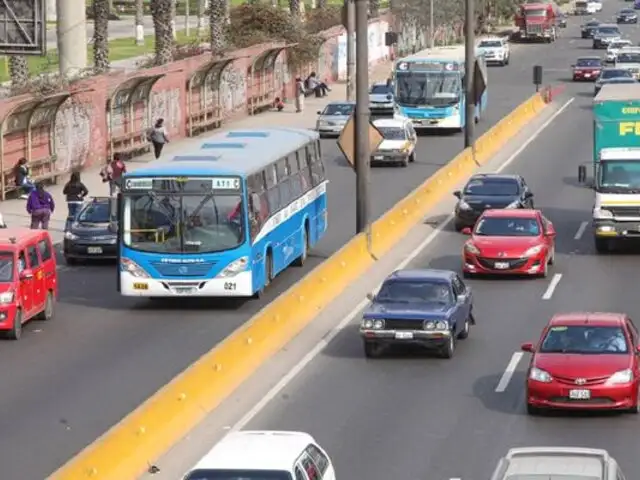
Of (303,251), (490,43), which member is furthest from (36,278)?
(490,43)

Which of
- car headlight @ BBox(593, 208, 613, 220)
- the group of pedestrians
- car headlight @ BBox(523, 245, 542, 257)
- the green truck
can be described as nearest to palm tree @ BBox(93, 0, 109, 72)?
the group of pedestrians

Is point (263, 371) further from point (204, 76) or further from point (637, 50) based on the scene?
point (637, 50)

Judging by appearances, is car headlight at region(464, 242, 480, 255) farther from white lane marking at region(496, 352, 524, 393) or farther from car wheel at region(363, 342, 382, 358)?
car wheel at region(363, 342, 382, 358)

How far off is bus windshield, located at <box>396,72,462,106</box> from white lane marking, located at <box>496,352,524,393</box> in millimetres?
40653

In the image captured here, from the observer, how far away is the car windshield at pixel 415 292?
98.3ft

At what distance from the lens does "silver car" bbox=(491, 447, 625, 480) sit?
16.0m

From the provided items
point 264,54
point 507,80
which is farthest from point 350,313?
point 507,80

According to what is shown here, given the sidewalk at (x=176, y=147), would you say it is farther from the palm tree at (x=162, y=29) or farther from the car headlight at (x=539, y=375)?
the car headlight at (x=539, y=375)

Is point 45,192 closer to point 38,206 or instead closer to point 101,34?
point 38,206

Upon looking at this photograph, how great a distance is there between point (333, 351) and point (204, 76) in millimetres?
40949

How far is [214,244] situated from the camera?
3369 centimetres

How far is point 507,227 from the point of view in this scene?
38656 mm

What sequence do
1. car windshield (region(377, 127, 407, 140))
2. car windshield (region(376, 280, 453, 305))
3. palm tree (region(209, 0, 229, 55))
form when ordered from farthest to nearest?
palm tree (region(209, 0, 229, 55))
car windshield (region(377, 127, 407, 140))
car windshield (region(376, 280, 453, 305))

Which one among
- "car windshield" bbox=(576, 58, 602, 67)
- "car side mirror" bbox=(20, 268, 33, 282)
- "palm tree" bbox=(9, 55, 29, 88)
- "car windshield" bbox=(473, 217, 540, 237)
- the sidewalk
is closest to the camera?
"car side mirror" bbox=(20, 268, 33, 282)
